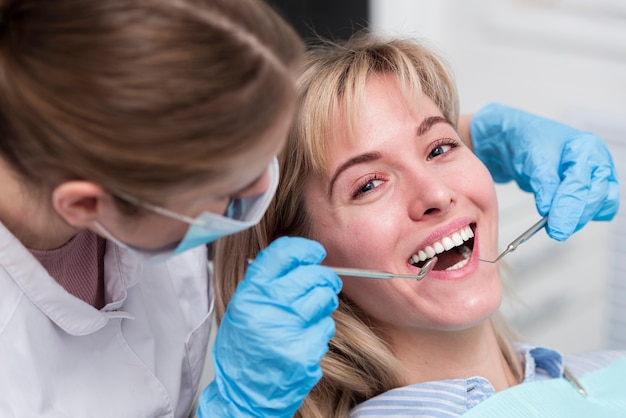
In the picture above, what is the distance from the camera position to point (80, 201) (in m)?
1.06

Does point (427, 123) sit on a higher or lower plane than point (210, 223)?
lower

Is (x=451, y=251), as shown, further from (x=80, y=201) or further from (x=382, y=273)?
(x=80, y=201)

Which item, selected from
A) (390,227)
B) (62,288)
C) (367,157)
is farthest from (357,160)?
(62,288)

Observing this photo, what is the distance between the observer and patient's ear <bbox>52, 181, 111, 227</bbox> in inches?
40.2

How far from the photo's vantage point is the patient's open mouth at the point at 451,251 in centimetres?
147

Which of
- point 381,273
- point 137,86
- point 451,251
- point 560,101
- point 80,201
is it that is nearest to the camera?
point 137,86

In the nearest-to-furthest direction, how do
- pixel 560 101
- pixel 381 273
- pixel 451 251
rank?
pixel 381 273 < pixel 451 251 < pixel 560 101

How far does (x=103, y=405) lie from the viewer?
135 centimetres

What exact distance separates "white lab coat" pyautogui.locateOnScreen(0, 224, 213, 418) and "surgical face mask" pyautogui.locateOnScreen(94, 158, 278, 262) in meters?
0.22

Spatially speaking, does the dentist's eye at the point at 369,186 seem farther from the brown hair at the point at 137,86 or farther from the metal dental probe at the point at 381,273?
the brown hair at the point at 137,86

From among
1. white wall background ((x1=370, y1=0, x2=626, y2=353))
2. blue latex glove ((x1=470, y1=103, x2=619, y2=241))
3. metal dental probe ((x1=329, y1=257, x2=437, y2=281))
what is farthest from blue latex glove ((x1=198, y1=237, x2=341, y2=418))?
white wall background ((x1=370, y1=0, x2=626, y2=353))

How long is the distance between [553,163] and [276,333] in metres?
0.83

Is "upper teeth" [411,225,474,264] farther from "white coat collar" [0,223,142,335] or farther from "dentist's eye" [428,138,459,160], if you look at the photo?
"white coat collar" [0,223,142,335]

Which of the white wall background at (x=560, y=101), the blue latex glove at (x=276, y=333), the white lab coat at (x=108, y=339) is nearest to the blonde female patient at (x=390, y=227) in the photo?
the white lab coat at (x=108, y=339)
